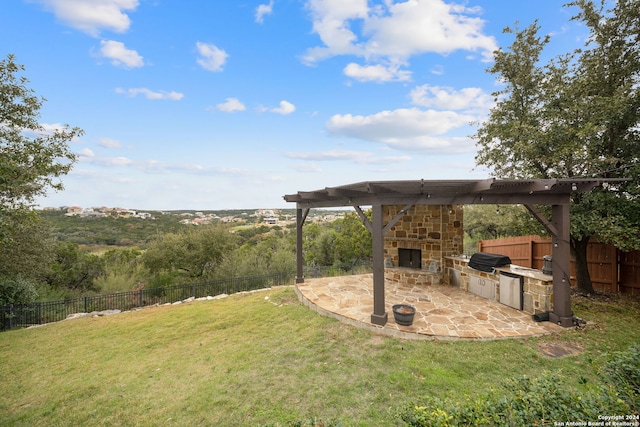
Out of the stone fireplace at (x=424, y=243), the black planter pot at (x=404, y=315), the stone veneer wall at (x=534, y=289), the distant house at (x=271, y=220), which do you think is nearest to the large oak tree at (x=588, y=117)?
the stone veneer wall at (x=534, y=289)

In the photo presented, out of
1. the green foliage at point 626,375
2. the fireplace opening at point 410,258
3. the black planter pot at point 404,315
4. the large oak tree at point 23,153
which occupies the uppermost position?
the large oak tree at point 23,153

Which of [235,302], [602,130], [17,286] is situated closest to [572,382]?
[602,130]

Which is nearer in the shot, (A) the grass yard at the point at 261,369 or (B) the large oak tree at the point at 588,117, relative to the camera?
(A) the grass yard at the point at 261,369

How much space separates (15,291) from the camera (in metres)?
8.31

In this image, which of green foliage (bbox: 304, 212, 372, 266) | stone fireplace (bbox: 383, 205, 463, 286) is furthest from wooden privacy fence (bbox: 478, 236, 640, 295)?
green foliage (bbox: 304, 212, 372, 266)

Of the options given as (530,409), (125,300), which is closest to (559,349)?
(530,409)

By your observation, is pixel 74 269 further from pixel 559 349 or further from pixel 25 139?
pixel 559 349

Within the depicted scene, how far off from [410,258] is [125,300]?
1142cm

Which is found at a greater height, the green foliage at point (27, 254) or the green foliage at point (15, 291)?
the green foliage at point (27, 254)

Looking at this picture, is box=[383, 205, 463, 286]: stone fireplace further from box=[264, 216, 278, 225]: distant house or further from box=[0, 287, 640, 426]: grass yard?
box=[264, 216, 278, 225]: distant house

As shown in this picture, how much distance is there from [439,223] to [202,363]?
771 cm

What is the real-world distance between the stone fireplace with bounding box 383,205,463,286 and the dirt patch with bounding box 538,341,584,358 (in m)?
3.76

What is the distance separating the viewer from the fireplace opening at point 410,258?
8984 millimetres

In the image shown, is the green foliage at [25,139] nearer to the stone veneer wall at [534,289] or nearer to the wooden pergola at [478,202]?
the wooden pergola at [478,202]
